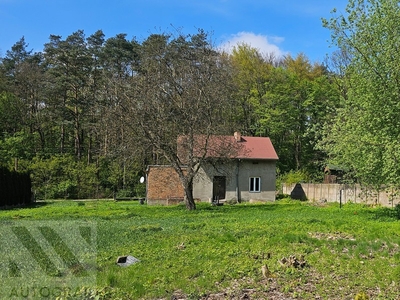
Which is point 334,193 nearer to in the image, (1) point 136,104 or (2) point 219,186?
(2) point 219,186

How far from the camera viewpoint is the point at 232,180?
3178cm

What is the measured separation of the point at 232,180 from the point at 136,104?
12.2 metres

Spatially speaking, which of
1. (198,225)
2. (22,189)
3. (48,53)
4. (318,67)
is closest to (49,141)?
(48,53)

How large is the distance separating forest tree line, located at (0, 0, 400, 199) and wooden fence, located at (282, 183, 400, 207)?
2.25 meters

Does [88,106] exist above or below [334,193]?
above

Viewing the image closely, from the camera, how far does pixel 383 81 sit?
16016 mm

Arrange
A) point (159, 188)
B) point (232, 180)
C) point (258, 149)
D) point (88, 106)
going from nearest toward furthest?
point (159, 188)
point (232, 180)
point (258, 149)
point (88, 106)

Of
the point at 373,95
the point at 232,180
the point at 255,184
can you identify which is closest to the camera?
the point at 373,95

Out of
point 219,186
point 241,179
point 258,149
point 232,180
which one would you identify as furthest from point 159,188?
point 258,149

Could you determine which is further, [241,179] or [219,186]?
[241,179]

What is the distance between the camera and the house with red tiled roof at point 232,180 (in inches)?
1202
